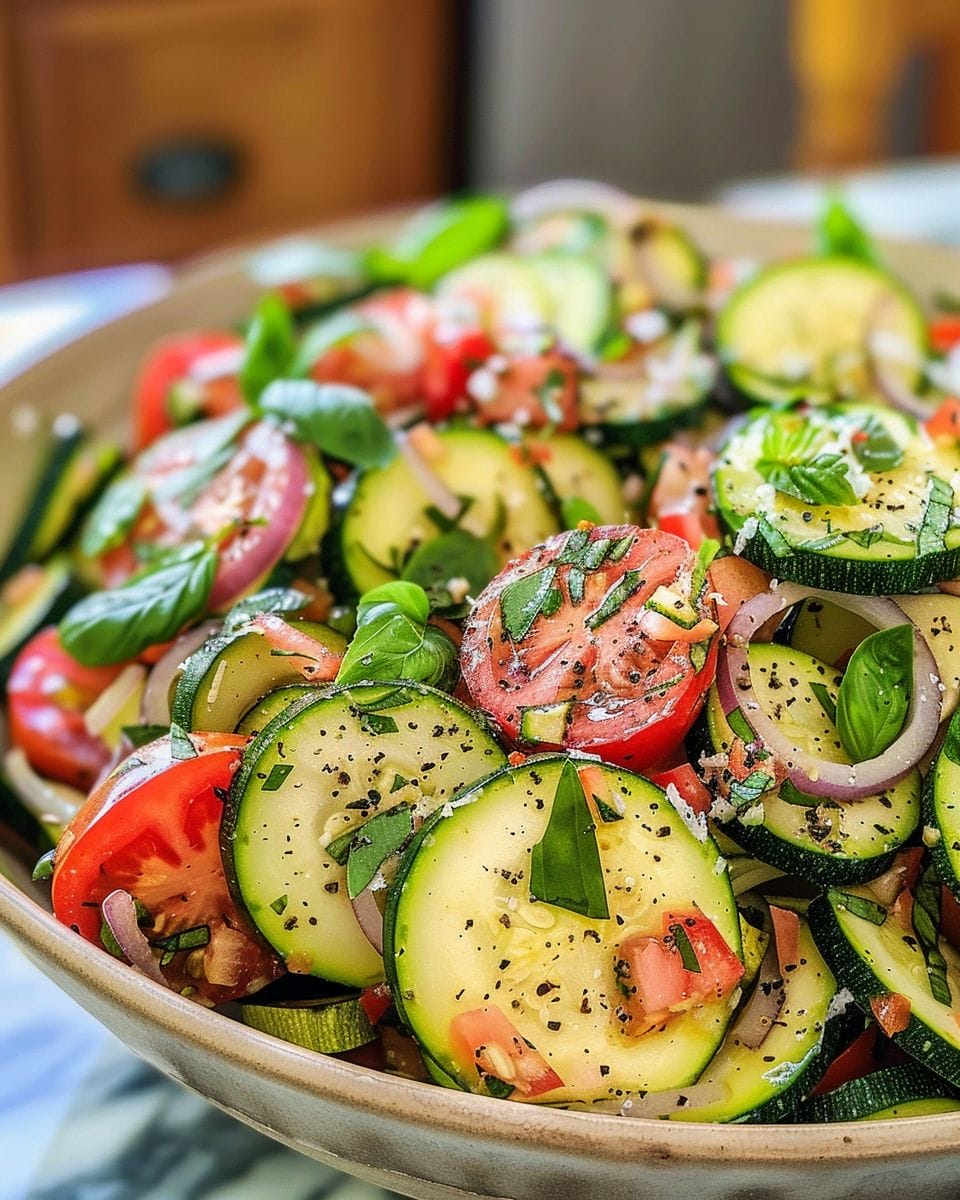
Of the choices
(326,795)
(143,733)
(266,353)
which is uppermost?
(266,353)

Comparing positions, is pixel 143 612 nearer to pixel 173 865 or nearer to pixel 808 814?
pixel 173 865

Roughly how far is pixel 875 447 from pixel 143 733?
83cm

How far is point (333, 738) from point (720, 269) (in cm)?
132

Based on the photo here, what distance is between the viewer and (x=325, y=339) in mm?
1852

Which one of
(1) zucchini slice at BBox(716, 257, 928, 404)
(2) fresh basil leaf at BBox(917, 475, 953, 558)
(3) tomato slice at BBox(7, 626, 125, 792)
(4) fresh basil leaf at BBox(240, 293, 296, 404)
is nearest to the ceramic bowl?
(3) tomato slice at BBox(7, 626, 125, 792)

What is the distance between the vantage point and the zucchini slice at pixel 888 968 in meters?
1.11

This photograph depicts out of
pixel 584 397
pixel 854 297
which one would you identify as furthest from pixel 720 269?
pixel 584 397

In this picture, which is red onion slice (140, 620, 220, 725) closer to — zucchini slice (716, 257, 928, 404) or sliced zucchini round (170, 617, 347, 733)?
sliced zucchini round (170, 617, 347, 733)

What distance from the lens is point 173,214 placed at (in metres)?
4.68

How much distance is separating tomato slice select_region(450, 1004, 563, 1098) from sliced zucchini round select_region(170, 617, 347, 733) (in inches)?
15.4

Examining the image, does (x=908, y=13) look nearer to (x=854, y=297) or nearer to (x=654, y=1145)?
(x=854, y=297)

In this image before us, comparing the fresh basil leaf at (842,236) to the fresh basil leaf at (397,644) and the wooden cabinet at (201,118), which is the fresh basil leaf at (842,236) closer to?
the fresh basil leaf at (397,644)

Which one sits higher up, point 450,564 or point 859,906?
point 450,564

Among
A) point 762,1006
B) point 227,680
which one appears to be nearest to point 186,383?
point 227,680
